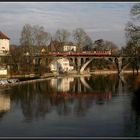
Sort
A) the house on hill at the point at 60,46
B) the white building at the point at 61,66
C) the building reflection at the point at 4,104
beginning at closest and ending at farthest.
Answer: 1. the building reflection at the point at 4,104
2. the white building at the point at 61,66
3. the house on hill at the point at 60,46

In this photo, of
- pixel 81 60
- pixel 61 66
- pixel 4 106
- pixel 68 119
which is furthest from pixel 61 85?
pixel 61 66

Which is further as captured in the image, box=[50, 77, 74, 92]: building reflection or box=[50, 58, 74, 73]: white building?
box=[50, 58, 74, 73]: white building

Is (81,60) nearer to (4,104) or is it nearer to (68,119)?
(4,104)

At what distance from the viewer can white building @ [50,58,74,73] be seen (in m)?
59.4

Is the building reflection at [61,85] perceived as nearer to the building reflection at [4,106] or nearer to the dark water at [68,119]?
the building reflection at [4,106]

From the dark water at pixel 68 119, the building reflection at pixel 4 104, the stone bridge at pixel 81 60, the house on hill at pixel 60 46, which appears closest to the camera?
the dark water at pixel 68 119

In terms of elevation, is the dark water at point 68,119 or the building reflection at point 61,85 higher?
the building reflection at point 61,85

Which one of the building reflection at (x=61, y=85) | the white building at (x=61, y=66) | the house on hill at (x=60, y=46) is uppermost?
the house on hill at (x=60, y=46)

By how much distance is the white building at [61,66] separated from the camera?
5939 centimetres

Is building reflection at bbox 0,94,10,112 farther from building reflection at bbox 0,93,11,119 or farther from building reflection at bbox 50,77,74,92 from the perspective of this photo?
building reflection at bbox 50,77,74,92

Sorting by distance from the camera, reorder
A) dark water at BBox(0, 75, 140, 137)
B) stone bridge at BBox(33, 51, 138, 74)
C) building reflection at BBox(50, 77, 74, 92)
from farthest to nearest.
→ stone bridge at BBox(33, 51, 138, 74)
building reflection at BBox(50, 77, 74, 92)
dark water at BBox(0, 75, 140, 137)

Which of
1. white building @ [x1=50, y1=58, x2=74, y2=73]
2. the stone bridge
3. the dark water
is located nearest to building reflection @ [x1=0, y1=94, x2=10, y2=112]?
the dark water

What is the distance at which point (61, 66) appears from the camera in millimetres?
62031

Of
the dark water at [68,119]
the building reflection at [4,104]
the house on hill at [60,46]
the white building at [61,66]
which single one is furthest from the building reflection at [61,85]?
the house on hill at [60,46]
